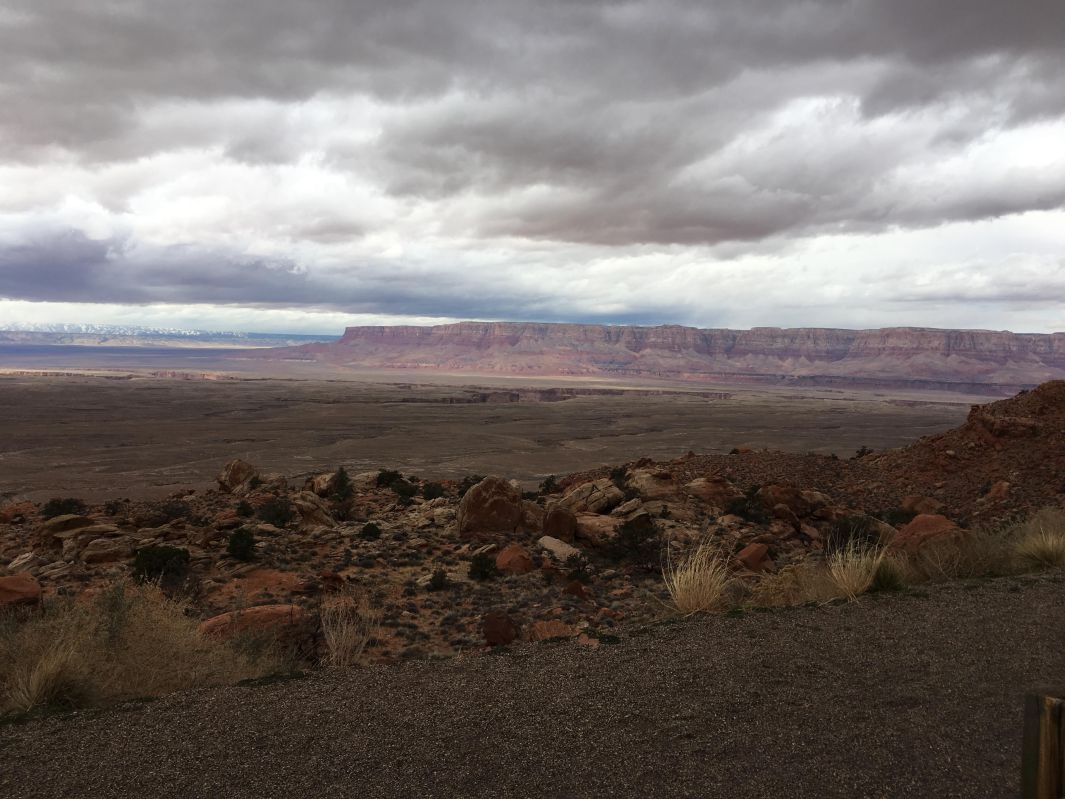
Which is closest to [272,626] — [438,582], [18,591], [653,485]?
[18,591]

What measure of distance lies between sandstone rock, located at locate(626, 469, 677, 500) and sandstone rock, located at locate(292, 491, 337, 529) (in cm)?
792

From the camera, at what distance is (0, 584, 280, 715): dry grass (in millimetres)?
4961

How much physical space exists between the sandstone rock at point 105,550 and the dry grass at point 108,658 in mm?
4262

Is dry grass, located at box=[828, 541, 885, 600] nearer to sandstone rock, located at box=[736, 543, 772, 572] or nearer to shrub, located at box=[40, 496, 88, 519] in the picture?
sandstone rock, located at box=[736, 543, 772, 572]

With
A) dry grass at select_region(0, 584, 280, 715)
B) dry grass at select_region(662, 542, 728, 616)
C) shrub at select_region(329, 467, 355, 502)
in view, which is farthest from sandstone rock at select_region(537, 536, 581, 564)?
shrub at select_region(329, 467, 355, 502)

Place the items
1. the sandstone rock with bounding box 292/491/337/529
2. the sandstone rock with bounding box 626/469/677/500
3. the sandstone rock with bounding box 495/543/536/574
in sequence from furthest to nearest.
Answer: the sandstone rock with bounding box 626/469/677/500 → the sandstone rock with bounding box 292/491/337/529 → the sandstone rock with bounding box 495/543/536/574

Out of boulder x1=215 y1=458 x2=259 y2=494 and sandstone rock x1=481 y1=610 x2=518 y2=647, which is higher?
sandstone rock x1=481 y1=610 x2=518 y2=647

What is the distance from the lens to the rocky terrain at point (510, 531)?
30.5 feet

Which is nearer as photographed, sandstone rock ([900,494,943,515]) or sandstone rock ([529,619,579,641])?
sandstone rock ([529,619,579,641])

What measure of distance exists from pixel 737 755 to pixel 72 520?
46.1 ft

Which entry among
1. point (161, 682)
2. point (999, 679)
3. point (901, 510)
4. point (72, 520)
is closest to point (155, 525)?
point (72, 520)

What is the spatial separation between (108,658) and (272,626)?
148 cm

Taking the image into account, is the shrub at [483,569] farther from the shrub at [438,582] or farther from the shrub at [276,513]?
the shrub at [276,513]

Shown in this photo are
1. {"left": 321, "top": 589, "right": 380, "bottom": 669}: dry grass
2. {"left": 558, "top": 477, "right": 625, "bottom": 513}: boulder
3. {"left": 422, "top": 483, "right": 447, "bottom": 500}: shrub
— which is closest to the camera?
{"left": 321, "top": 589, "right": 380, "bottom": 669}: dry grass
